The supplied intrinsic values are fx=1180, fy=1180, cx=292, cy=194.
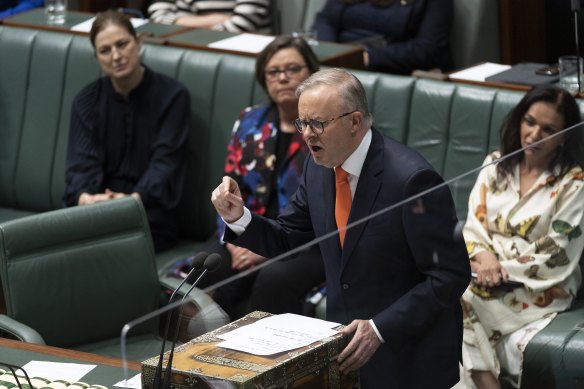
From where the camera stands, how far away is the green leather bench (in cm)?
390

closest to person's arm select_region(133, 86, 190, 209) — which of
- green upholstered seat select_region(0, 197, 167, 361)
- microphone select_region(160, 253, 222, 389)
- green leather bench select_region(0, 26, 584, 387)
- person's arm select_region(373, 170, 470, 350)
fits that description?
green leather bench select_region(0, 26, 584, 387)

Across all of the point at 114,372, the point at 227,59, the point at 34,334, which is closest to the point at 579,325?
the point at 114,372

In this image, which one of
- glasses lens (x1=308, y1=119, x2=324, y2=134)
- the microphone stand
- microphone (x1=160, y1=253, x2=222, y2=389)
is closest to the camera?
microphone (x1=160, y1=253, x2=222, y2=389)

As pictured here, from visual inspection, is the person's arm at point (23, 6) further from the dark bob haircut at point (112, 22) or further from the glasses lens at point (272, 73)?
the glasses lens at point (272, 73)

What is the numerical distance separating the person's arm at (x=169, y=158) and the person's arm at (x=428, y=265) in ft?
6.80

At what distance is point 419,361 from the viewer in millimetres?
2334

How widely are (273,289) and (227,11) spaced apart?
139 inches

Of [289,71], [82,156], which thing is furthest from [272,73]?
[82,156]

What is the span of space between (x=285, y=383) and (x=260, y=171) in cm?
206

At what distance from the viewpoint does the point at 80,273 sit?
331 centimetres

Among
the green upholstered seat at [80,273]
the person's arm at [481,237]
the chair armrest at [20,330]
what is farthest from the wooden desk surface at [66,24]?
the person's arm at [481,237]

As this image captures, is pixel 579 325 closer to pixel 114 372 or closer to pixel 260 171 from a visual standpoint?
pixel 114 372

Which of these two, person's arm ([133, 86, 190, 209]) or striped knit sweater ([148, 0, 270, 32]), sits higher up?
striped knit sweater ([148, 0, 270, 32])

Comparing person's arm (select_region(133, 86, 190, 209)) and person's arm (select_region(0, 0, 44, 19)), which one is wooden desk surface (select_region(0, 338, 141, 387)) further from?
person's arm (select_region(0, 0, 44, 19))
